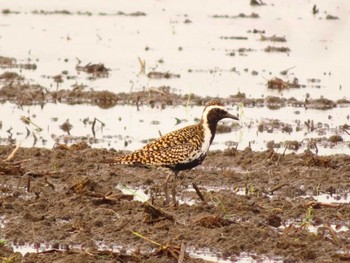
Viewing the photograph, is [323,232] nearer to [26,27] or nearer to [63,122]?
[63,122]

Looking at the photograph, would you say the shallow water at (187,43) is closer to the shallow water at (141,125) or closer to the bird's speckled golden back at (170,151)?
the shallow water at (141,125)

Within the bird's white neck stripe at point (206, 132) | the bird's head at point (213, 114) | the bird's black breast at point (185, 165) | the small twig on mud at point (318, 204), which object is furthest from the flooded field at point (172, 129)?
the bird's head at point (213, 114)

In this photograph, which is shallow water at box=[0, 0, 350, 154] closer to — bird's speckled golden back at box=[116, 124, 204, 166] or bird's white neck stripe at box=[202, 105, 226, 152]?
bird's white neck stripe at box=[202, 105, 226, 152]

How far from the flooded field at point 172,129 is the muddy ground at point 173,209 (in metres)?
0.02

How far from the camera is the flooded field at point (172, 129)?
40.4 ft

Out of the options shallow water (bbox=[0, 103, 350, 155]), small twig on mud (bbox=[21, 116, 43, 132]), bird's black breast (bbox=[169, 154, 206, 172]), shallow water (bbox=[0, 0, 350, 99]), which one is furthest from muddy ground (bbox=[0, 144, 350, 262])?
shallow water (bbox=[0, 0, 350, 99])

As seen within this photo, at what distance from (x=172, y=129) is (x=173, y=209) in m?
6.39

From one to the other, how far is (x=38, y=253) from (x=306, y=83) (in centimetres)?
1406

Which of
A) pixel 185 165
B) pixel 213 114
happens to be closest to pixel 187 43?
pixel 213 114

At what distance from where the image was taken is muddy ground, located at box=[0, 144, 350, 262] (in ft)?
39.4

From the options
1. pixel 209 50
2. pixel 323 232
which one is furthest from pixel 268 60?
pixel 323 232

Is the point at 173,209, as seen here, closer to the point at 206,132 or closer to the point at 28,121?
the point at 206,132

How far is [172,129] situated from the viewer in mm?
19766

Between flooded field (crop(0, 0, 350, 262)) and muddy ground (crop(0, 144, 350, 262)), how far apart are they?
21mm
